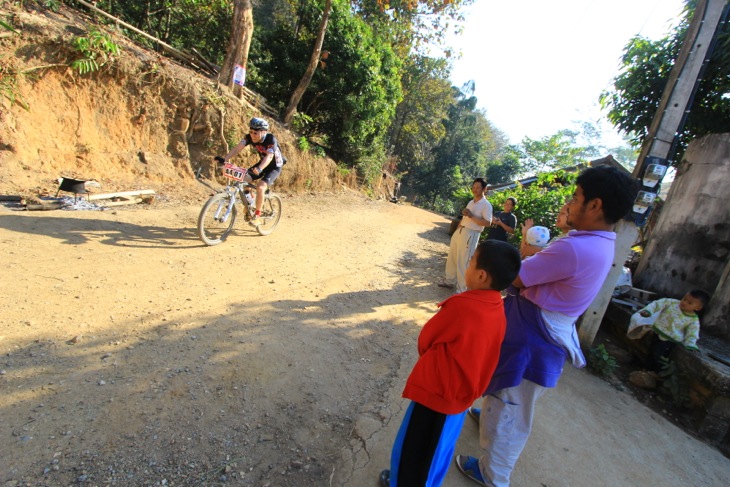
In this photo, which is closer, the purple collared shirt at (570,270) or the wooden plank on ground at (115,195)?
the purple collared shirt at (570,270)

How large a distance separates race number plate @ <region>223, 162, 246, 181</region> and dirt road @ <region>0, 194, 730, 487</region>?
1070 millimetres

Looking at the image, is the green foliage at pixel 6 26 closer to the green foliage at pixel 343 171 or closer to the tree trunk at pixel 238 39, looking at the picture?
the tree trunk at pixel 238 39

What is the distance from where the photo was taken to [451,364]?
1.68 m

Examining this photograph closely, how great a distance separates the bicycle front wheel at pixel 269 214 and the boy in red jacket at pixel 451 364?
4.91 meters

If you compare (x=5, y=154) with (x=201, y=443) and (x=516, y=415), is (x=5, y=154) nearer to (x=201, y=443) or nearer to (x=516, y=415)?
(x=201, y=443)

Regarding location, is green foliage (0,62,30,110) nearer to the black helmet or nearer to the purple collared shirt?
the black helmet

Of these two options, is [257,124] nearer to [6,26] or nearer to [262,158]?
[262,158]

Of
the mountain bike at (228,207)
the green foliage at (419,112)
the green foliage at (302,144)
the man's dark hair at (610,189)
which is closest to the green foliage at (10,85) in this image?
the mountain bike at (228,207)

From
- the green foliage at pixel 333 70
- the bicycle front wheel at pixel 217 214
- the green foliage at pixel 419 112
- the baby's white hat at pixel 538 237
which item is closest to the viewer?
the baby's white hat at pixel 538 237

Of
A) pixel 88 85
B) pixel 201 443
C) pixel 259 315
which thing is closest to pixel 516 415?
pixel 201 443

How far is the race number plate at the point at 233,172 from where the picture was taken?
17.4 ft

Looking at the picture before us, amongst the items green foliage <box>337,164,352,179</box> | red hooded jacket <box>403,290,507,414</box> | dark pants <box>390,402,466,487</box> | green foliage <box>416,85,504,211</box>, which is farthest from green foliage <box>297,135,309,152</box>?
green foliage <box>416,85,504,211</box>

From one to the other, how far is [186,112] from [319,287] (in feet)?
20.2

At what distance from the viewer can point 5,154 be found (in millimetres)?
5754
